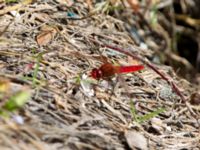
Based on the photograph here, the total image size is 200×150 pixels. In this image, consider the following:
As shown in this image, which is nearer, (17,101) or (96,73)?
(17,101)

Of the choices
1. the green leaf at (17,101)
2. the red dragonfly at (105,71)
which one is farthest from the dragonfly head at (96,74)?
the green leaf at (17,101)

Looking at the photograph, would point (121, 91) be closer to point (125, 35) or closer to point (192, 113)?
point (192, 113)

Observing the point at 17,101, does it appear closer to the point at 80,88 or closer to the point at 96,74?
the point at 80,88

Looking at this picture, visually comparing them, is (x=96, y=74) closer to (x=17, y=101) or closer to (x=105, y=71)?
(x=105, y=71)

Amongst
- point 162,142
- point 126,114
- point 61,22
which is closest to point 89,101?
point 126,114

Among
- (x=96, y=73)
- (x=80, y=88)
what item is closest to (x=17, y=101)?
(x=80, y=88)

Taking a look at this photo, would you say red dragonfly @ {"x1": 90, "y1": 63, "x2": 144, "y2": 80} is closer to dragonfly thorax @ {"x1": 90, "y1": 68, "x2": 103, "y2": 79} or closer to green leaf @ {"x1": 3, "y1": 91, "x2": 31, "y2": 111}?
dragonfly thorax @ {"x1": 90, "y1": 68, "x2": 103, "y2": 79}
